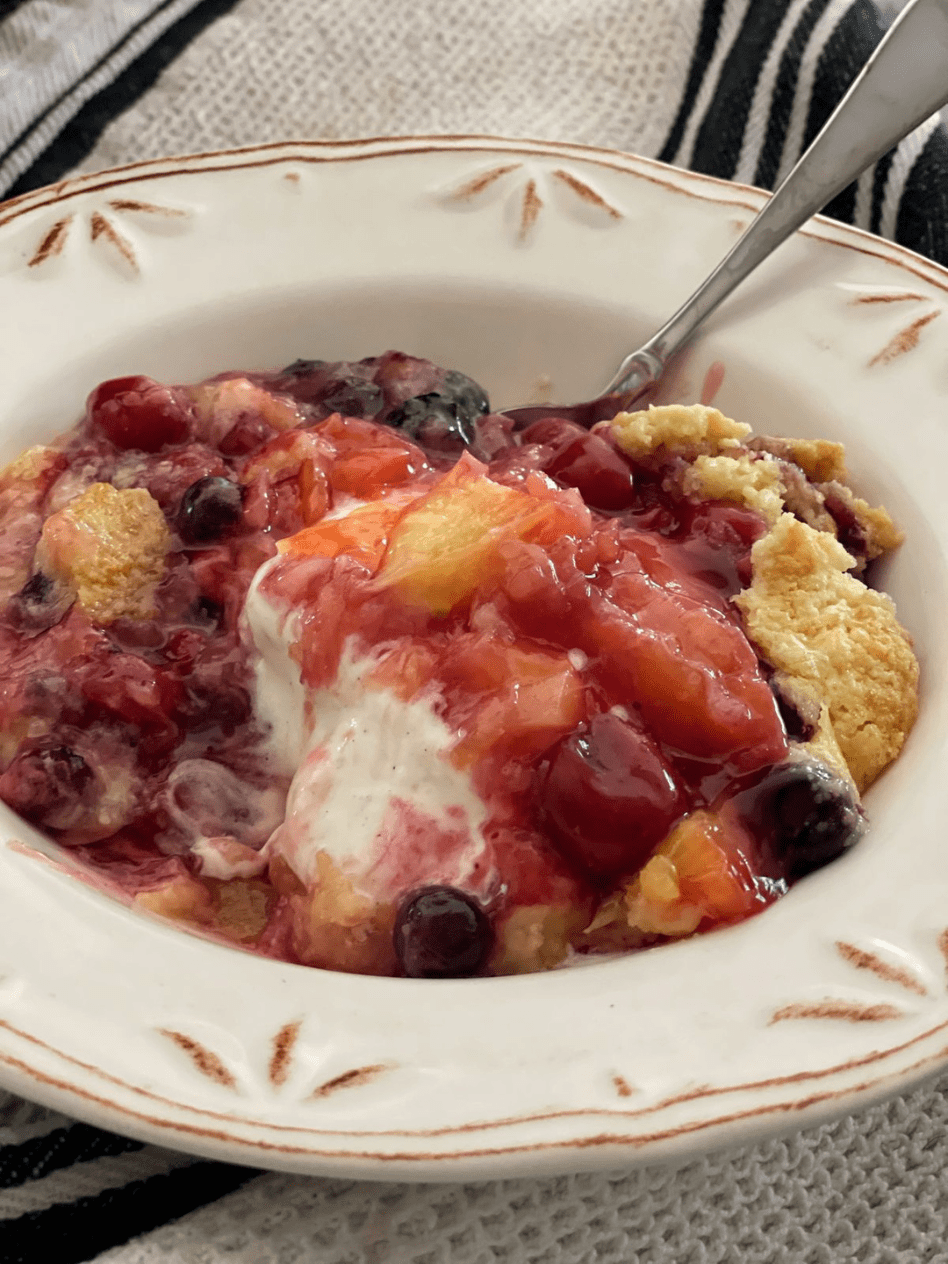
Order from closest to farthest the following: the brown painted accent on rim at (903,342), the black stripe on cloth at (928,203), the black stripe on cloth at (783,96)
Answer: the brown painted accent on rim at (903,342) < the black stripe on cloth at (928,203) < the black stripe on cloth at (783,96)

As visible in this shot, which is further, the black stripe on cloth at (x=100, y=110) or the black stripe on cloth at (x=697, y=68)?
the black stripe on cloth at (x=697, y=68)

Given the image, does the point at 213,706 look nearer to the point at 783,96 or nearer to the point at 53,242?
the point at 53,242

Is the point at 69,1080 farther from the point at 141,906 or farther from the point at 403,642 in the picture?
the point at 403,642

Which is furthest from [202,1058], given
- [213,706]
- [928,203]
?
[928,203]

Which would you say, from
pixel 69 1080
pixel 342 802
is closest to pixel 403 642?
pixel 342 802

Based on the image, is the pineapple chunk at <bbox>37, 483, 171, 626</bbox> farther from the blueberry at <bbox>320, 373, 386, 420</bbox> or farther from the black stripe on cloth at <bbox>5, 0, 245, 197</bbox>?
the black stripe on cloth at <bbox>5, 0, 245, 197</bbox>

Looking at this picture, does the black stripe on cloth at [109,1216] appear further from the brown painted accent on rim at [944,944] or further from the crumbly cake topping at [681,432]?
the crumbly cake topping at [681,432]

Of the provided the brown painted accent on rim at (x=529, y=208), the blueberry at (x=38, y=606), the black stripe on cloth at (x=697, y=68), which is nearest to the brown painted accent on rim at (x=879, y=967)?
the blueberry at (x=38, y=606)

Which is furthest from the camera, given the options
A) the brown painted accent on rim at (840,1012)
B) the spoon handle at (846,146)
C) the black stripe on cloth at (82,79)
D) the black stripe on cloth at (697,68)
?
the black stripe on cloth at (697,68)
